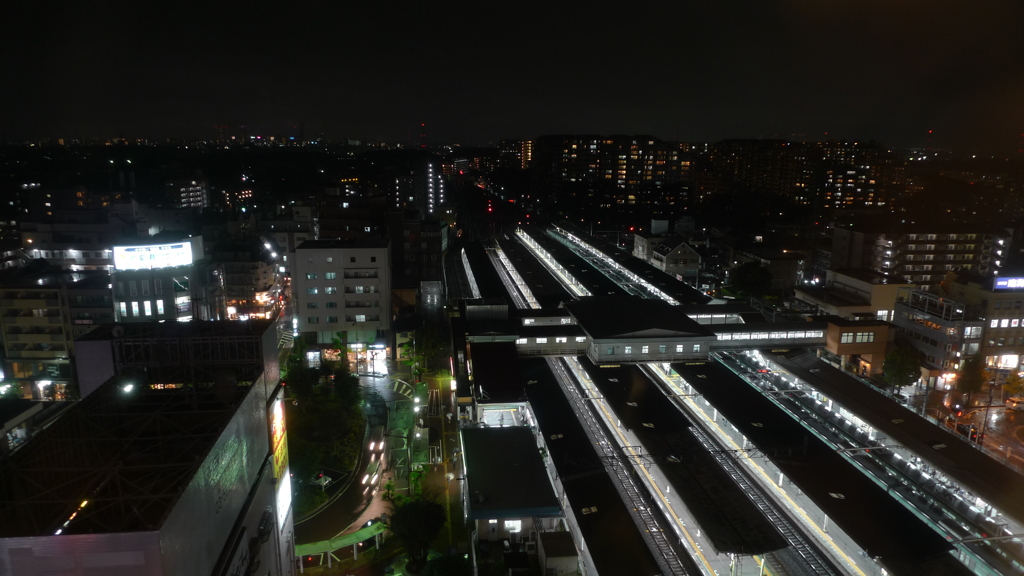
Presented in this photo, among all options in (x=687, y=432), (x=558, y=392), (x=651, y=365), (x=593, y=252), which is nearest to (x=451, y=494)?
(x=558, y=392)

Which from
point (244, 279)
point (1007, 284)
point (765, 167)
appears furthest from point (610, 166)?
point (1007, 284)

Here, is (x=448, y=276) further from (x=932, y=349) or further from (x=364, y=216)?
(x=932, y=349)

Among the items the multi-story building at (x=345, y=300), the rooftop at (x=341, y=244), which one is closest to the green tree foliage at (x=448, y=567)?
the multi-story building at (x=345, y=300)

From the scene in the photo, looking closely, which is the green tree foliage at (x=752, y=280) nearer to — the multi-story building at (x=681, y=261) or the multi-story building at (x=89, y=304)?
the multi-story building at (x=681, y=261)

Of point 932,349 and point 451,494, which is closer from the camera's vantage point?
point 451,494

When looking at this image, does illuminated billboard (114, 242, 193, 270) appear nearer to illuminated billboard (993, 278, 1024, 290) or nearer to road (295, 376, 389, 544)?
road (295, 376, 389, 544)

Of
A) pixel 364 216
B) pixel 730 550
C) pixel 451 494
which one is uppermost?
pixel 364 216
